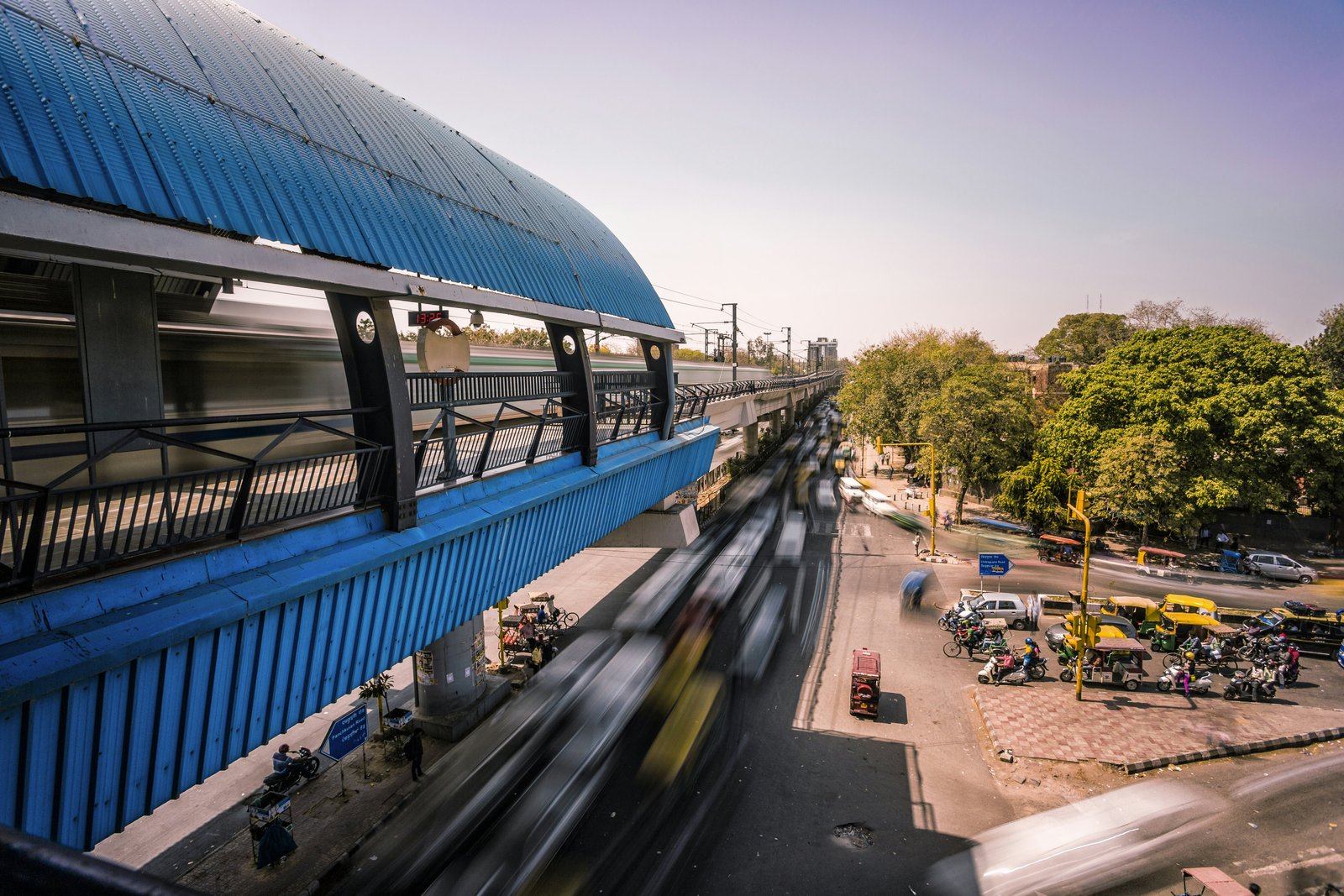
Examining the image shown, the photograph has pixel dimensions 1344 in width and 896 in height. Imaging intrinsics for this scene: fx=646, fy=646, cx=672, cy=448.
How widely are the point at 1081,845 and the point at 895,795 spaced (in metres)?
3.12

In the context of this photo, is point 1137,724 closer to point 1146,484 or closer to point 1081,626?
point 1081,626

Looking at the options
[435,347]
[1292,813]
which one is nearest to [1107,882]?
[1292,813]

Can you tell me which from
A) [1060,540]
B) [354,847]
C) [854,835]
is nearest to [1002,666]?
[854,835]

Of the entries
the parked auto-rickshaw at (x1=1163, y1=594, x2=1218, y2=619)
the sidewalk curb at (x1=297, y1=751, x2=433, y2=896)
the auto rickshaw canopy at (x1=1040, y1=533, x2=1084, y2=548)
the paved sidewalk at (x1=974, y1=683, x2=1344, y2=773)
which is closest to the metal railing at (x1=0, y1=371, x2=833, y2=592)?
the sidewalk curb at (x1=297, y1=751, x2=433, y2=896)

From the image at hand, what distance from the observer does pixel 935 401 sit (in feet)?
118

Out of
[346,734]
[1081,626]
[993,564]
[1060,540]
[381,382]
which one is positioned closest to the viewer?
[381,382]

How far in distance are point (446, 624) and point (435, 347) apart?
12.8 ft

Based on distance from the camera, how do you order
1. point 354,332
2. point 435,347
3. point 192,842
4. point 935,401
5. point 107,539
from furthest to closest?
point 935,401 < point 192,842 < point 435,347 < point 354,332 < point 107,539

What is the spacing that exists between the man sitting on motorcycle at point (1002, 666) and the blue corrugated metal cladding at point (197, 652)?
15265 mm

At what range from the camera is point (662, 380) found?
1659cm

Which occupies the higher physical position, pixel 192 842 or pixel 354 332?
pixel 354 332

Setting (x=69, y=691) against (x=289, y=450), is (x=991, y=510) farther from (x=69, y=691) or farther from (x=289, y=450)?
(x=69, y=691)

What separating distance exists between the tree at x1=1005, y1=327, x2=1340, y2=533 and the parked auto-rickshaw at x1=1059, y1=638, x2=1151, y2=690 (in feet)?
37.2

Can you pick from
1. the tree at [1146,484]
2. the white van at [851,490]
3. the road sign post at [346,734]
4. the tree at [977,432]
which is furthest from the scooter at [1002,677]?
the white van at [851,490]
